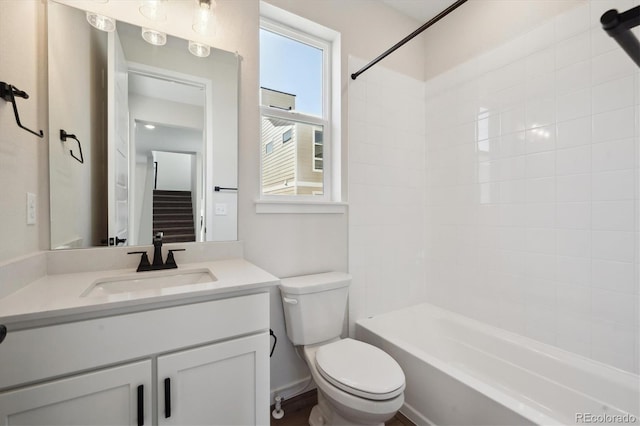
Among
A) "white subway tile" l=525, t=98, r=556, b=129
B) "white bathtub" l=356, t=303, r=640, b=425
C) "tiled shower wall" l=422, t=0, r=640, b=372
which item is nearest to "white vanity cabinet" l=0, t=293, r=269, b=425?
"white bathtub" l=356, t=303, r=640, b=425

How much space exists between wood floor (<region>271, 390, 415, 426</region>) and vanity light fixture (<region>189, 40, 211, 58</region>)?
203 cm

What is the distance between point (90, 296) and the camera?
997 millimetres

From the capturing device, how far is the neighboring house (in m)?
1.80

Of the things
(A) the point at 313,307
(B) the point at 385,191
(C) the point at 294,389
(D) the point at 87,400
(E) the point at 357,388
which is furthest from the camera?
(B) the point at 385,191

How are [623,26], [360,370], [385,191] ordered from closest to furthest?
1. [623,26]
2. [360,370]
3. [385,191]

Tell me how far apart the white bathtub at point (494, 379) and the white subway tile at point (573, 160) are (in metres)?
0.99

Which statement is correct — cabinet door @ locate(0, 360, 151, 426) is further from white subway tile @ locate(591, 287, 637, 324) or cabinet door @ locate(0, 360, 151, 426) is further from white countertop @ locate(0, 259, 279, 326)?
white subway tile @ locate(591, 287, 637, 324)

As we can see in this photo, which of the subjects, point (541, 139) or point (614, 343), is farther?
point (541, 139)

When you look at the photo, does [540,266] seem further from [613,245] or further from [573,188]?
[573,188]

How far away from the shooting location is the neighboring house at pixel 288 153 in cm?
180

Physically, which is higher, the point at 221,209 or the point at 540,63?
the point at 540,63

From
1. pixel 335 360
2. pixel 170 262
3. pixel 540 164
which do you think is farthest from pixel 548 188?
pixel 170 262

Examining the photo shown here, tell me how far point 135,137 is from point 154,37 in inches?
19.6

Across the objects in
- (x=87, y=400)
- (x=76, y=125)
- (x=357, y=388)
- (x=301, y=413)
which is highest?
(x=76, y=125)
